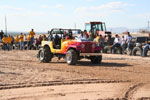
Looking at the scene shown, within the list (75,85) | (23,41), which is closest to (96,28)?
(23,41)

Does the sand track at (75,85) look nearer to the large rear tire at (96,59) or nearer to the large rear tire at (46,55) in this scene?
the large rear tire at (96,59)

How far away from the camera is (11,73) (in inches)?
440

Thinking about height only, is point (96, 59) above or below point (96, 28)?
below

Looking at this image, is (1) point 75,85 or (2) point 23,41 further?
(2) point 23,41

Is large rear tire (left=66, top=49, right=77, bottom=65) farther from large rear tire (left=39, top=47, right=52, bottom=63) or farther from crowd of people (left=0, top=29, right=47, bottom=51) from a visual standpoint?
crowd of people (left=0, top=29, right=47, bottom=51)

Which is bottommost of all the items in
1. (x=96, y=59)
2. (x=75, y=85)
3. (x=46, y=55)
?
(x=75, y=85)

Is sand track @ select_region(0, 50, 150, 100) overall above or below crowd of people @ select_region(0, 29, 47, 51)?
below

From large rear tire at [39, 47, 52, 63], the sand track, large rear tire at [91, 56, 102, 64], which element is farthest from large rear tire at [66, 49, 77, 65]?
the sand track

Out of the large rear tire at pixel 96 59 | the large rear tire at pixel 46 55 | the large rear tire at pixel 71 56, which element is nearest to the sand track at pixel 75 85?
the large rear tire at pixel 71 56

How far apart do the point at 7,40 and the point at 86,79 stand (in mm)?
17767

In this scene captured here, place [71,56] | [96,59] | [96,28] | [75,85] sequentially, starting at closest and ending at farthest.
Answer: [75,85] → [71,56] → [96,59] → [96,28]

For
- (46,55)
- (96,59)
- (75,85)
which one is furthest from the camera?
(46,55)

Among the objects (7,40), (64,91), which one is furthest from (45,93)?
(7,40)

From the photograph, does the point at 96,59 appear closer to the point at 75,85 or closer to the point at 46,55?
the point at 46,55
